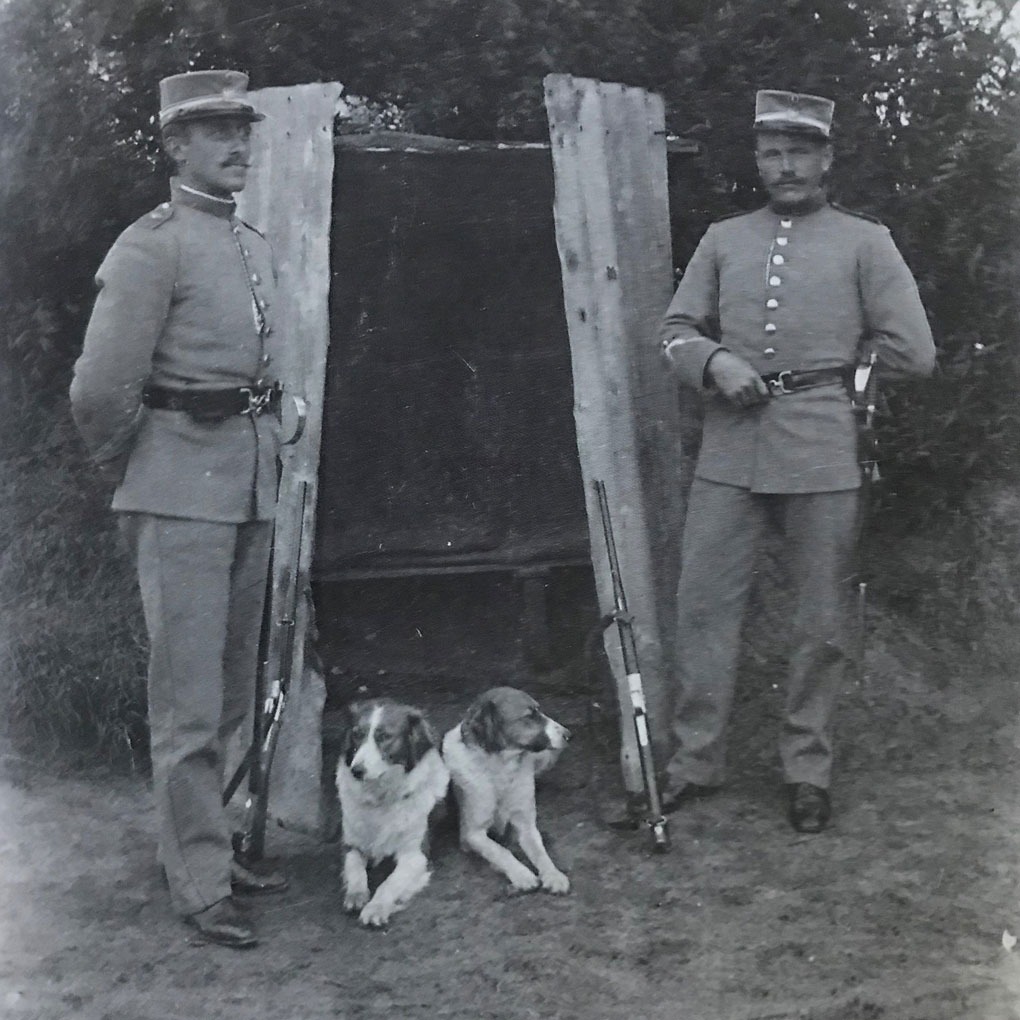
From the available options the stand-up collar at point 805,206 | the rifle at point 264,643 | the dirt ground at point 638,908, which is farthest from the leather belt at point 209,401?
the stand-up collar at point 805,206

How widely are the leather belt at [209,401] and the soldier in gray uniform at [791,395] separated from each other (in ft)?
4.84

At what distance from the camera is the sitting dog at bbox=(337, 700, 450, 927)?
14.1 ft

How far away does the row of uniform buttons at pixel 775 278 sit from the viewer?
4547 millimetres

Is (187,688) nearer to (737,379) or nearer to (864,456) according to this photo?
(737,379)

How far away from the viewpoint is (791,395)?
4562 millimetres

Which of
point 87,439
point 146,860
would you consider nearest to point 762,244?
point 87,439

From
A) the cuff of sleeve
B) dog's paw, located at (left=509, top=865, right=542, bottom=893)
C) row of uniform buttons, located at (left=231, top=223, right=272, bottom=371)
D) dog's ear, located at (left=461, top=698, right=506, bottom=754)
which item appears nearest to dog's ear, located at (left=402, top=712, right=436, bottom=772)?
dog's ear, located at (left=461, top=698, right=506, bottom=754)

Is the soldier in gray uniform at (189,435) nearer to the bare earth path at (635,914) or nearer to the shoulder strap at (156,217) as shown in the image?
the shoulder strap at (156,217)

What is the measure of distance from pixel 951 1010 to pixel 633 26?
10.4 ft

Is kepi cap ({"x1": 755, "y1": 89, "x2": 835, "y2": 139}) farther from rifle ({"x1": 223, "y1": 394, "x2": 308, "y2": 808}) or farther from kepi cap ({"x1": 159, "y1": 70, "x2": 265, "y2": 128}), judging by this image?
rifle ({"x1": 223, "y1": 394, "x2": 308, "y2": 808})

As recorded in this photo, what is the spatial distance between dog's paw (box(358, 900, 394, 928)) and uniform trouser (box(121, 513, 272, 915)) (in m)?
0.42

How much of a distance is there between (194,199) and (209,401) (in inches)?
24.4

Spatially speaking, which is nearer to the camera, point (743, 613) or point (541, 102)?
point (743, 613)

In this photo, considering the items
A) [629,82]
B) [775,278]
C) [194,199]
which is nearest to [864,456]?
[775,278]
